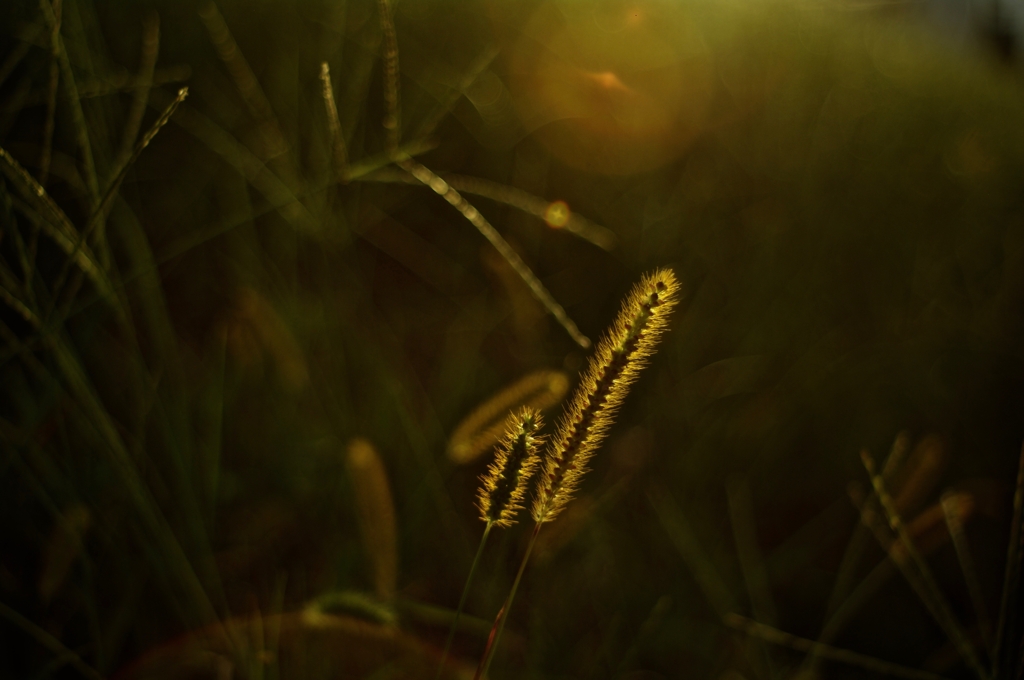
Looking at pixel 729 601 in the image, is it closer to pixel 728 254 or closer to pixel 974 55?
pixel 728 254

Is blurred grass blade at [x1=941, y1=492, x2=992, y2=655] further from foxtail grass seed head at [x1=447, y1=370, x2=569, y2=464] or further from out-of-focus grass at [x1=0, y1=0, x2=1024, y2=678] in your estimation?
foxtail grass seed head at [x1=447, y1=370, x2=569, y2=464]

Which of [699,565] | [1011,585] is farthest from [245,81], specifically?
[1011,585]

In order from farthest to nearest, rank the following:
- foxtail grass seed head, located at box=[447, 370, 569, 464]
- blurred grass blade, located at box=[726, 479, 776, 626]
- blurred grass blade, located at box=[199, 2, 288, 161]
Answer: blurred grass blade, located at box=[726, 479, 776, 626] < blurred grass blade, located at box=[199, 2, 288, 161] < foxtail grass seed head, located at box=[447, 370, 569, 464]

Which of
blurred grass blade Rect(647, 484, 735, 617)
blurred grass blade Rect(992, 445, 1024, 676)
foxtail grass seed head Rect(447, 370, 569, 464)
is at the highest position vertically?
blurred grass blade Rect(992, 445, 1024, 676)

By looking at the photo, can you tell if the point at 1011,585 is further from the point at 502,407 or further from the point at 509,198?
the point at 509,198

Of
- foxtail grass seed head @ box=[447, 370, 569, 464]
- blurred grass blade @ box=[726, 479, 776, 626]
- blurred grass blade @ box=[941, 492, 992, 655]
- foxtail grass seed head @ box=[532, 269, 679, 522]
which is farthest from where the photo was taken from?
blurred grass blade @ box=[726, 479, 776, 626]

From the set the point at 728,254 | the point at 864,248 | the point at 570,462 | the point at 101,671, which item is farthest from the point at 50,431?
the point at 864,248

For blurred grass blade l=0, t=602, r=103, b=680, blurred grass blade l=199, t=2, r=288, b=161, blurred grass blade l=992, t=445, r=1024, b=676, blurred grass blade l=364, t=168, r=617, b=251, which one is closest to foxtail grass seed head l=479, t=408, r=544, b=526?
blurred grass blade l=364, t=168, r=617, b=251
